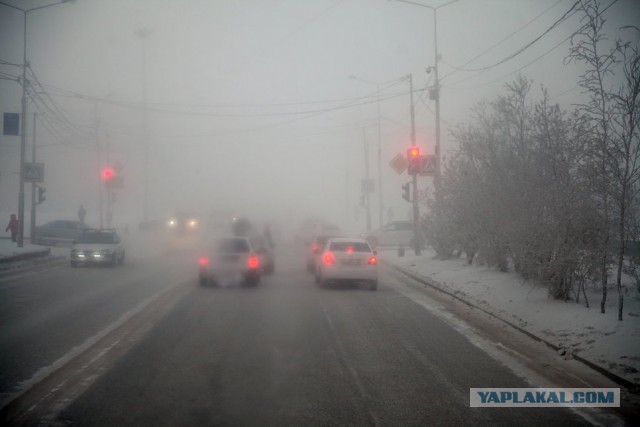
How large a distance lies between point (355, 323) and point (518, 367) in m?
4.12

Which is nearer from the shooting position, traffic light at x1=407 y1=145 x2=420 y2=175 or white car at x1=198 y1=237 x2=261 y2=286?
white car at x1=198 y1=237 x2=261 y2=286

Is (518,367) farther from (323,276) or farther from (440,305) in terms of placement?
(323,276)

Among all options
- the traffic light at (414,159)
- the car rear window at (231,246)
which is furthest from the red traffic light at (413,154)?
the car rear window at (231,246)

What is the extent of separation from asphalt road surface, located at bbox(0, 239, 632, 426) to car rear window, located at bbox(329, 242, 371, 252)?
151 inches

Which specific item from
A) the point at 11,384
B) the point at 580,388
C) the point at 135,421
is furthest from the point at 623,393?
the point at 11,384

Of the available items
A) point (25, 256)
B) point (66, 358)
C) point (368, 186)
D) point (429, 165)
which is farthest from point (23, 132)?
point (368, 186)

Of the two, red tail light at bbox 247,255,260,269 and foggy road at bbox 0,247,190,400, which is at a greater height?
red tail light at bbox 247,255,260,269

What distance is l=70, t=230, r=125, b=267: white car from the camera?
2625 centimetres

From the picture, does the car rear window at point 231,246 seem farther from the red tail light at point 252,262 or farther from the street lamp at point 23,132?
the street lamp at point 23,132

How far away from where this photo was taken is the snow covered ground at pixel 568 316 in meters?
8.47

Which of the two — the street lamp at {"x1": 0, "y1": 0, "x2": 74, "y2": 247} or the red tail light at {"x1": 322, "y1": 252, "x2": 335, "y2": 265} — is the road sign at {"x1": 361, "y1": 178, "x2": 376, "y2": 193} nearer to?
the street lamp at {"x1": 0, "y1": 0, "x2": 74, "y2": 247}

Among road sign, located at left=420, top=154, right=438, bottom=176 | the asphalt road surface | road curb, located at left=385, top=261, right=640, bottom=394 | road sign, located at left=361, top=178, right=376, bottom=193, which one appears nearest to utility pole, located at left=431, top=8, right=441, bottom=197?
road sign, located at left=420, top=154, right=438, bottom=176

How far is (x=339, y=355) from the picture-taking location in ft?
29.2

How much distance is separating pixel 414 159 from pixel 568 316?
57.1ft
